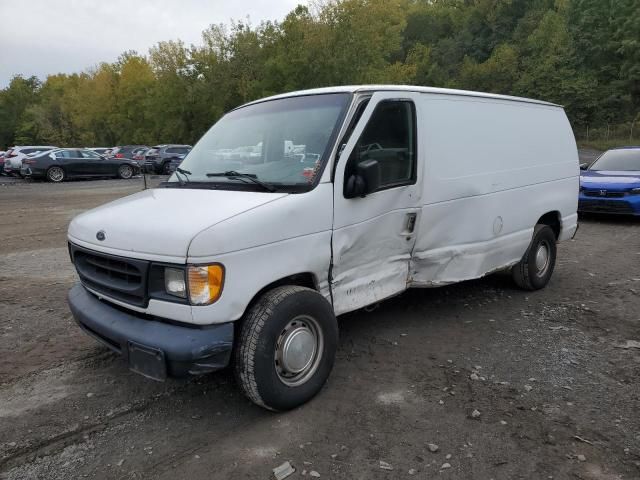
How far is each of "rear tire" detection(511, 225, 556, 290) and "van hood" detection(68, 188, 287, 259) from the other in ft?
11.6

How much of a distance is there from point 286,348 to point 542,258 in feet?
13.0

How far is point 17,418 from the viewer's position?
3.36 m

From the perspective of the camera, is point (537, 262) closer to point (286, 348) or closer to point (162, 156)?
point (286, 348)

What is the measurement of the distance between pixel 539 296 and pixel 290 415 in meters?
3.68

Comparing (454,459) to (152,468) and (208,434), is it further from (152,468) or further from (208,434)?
(152,468)

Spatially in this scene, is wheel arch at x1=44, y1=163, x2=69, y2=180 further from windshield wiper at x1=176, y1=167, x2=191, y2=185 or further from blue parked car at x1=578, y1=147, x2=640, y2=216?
windshield wiper at x1=176, y1=167, x2=191, y2=185

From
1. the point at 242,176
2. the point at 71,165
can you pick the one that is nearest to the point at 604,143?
the point at 71,165

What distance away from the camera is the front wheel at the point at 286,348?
3.08 metres

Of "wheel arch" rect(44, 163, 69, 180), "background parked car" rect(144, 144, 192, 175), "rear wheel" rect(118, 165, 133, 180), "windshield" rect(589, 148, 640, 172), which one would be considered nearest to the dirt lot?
"windshield" rect(589, 148, 640, 172)

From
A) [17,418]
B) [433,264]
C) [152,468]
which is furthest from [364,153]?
[17,418]

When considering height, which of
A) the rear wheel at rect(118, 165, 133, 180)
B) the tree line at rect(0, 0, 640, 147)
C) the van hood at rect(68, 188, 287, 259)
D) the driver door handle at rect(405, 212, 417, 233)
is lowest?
the rear wheel at rect(118, 165, 133, 180)

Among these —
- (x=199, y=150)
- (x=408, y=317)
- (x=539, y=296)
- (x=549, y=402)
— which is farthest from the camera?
(x=539, y=296)

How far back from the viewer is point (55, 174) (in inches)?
901

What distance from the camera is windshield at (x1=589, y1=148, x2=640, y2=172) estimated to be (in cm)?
1087
